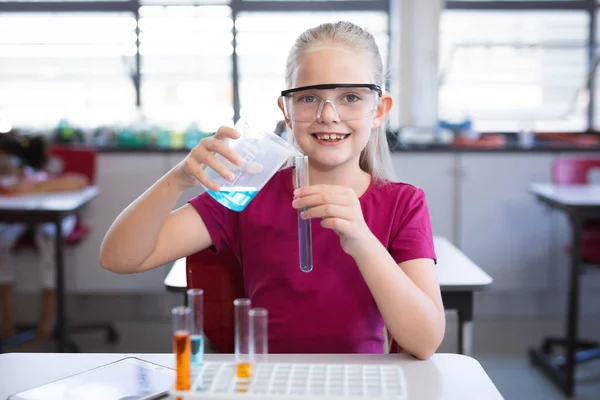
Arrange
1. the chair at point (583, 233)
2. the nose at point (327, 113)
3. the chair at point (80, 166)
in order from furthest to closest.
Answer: the chair at point (80, 166) < the chair at point (583, 233) < the nose at point (327, 113)

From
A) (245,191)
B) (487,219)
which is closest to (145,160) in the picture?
(487,219)

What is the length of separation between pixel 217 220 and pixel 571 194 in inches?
88.5

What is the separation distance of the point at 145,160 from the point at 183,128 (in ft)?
1.46

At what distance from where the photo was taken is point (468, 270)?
6.10ft

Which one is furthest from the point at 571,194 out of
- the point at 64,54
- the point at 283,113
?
the point at 64,54

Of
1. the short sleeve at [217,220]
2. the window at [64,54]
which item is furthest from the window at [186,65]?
the short sleeve at [217,220]

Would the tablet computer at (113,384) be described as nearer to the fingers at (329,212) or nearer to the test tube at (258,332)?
the test tube at (258,332)

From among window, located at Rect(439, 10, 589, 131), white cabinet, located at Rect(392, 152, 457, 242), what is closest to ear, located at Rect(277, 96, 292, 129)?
white cabinet, located at Rect(392, 152, 457, 242)

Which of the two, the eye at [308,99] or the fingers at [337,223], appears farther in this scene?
the eye at [308,99]

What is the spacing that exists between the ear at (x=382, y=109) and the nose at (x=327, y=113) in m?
0.14

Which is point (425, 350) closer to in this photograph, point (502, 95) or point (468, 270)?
point (468, 270)

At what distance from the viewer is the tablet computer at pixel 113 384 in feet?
2.97

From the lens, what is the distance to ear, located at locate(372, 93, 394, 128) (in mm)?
1295

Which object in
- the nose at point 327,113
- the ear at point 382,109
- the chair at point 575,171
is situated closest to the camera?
the nose at point 327,113
